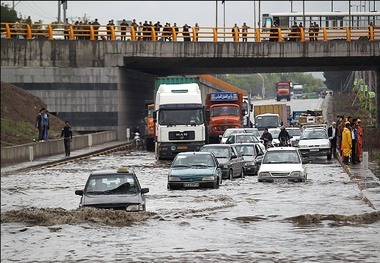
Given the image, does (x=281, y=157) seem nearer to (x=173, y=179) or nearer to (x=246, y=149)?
(x=173, y=179)

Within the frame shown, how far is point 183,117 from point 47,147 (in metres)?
7.47

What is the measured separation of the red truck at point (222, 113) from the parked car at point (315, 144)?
14402 millimetres

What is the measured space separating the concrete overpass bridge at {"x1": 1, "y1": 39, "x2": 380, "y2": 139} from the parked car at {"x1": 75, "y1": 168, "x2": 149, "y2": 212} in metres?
41.1

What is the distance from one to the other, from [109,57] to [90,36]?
202cm

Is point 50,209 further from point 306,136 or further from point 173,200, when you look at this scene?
point 306,136

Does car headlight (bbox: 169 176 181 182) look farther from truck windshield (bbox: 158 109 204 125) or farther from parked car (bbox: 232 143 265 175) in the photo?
truck windshield (bbox: 158 109 204 125)

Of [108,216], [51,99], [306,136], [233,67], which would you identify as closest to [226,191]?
[108,216]

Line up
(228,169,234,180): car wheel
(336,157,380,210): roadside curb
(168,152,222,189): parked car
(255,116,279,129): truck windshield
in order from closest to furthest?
1. (336,157,380,210): roadside curb
2. (168,152,222,189): parked car
3. (228,169,234,180): car wheel
4. (255,116,279,129): truck windshield

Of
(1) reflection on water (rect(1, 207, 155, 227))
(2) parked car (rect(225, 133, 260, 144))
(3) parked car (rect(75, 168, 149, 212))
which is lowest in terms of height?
(1) reflection on water (rect(1, 207, 155, 227))

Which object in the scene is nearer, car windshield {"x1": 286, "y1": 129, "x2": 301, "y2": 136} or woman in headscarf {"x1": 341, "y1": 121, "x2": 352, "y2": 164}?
woman in headscarf {"x1": 341, "y1": 121, "x2": 352, "y2": 164}

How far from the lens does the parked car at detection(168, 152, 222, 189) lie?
3322 cm

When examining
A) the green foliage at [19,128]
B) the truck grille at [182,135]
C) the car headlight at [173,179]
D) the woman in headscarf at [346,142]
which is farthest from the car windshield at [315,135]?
the car headlight at [173,179]

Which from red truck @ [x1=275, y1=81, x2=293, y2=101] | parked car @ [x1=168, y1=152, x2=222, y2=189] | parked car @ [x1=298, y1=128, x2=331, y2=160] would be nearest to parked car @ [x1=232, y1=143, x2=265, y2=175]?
parked car @ [x1=298, y1=128, x2=331, y2=160]

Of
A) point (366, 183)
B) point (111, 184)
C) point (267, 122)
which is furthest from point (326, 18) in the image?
point (111, 184)
